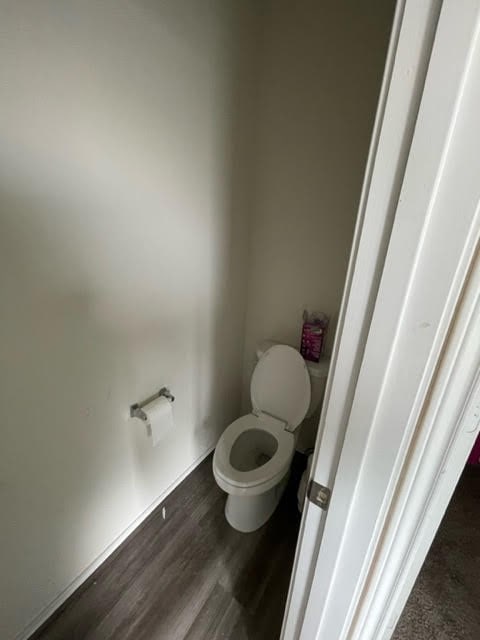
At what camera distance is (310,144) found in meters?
1.43

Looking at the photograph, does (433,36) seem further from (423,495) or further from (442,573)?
(442,573)

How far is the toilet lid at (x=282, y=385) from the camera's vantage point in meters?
1.55

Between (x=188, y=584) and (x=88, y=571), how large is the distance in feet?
1.40

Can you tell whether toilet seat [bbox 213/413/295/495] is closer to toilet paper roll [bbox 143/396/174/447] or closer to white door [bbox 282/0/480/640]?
toilet paper roll [bbox 143/396/174/447]

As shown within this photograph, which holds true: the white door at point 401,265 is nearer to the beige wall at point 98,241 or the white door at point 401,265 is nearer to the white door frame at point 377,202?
the white door frame at point 377,202

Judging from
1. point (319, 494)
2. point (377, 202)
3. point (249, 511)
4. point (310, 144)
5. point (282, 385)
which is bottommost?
point (249, 511)

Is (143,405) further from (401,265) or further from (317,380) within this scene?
(401,265)

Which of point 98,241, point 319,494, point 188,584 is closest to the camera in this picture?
point 319,494

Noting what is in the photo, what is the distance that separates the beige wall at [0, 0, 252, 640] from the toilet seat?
32cm

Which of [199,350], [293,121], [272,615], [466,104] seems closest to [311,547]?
[466,104]

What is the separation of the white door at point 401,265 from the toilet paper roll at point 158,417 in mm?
850

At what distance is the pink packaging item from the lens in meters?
1.56

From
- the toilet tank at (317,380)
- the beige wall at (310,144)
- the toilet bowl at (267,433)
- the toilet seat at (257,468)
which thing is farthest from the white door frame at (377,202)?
the beige wall at (310,144)

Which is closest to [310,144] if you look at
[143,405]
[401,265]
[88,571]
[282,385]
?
[282,385]
